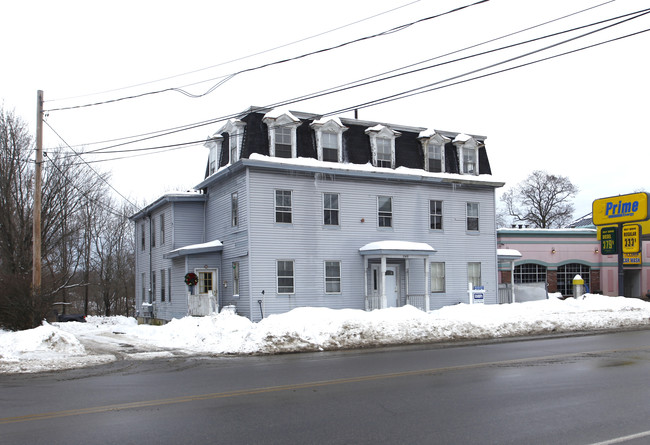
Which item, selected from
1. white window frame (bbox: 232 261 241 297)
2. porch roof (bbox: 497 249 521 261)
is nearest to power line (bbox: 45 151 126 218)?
white window frame (bbox: 232 261 241 297)

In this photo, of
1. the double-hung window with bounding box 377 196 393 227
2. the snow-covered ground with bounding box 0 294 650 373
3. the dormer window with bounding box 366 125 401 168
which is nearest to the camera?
the snow-covered ground with bounding box 0 294 650 373

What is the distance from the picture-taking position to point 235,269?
25578 mm

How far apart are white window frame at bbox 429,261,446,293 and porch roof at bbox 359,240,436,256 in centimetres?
195

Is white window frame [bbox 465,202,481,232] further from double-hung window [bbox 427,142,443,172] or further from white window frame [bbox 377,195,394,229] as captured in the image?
white window frame [bbox 377,195,394,229]

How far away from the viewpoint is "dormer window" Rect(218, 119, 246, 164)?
85.1 feet

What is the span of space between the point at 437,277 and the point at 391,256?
147 inches

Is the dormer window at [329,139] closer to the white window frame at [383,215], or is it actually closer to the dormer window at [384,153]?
the dormer window at [384,153]

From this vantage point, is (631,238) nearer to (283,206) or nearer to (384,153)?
(384,153)

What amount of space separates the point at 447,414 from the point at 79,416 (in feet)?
16.4

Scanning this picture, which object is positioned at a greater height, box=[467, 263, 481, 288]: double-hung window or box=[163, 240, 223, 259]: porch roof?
box=[163, 240, 223, 259]: porch roof

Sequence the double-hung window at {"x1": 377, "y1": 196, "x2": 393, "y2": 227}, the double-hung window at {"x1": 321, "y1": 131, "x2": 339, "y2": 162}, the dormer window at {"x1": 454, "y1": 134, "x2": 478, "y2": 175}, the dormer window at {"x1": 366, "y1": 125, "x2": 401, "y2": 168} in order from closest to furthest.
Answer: the double-hung window at {"x1": 321, "y1": 131, "x2": 339, "y2": 162} → the double-hung window at {"x1": 377, "y1": 196, "x2": 393, "y2": 227} → the dormer window at {"x1": 366, "y1": 125, "x2": 401, "y2": 168} → the dormer window at {"x1": 454, "y1": 134, "x2": 478, "y2": 175}

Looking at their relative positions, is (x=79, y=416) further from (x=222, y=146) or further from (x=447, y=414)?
(x=222, y=146)

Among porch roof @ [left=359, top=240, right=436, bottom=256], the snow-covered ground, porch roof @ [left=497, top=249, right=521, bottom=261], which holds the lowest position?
the snow-covered ground

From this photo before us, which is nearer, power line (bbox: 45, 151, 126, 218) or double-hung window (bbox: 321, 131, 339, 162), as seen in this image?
double-hung window (bbox: 321, 131, 339, 162)
